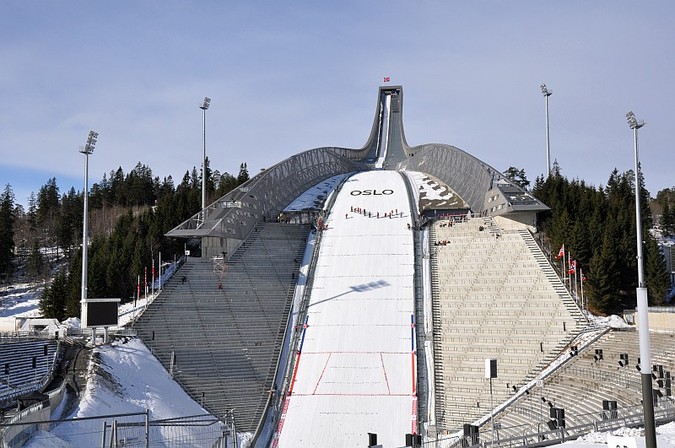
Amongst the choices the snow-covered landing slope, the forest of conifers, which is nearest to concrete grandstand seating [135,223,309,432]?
the snow-covered landing slope

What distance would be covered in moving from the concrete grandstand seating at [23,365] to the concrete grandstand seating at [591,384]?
54.7 feet

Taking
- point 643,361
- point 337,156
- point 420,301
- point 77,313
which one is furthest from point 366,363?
point 337,156

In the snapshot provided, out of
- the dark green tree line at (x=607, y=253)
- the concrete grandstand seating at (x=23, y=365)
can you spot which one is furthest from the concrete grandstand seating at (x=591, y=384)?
the concrete grandstand seating at (x=23, y=365)

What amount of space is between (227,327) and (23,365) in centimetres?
1042

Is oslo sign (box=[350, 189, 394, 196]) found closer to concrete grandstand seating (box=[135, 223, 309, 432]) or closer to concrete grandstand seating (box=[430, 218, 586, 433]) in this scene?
concrete grandstand seating (box=[430, 218, 586, 433])

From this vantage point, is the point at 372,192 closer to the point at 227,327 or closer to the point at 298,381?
the point at 227,327

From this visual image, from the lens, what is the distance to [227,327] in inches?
1341

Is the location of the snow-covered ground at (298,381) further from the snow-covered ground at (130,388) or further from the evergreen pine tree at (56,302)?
the evergreen pine tree at (56,302)

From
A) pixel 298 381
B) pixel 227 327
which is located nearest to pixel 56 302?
pixel 227 327

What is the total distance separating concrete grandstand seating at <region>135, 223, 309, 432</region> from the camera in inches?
1166

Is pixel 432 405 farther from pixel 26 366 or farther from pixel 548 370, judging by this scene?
pixel 26 366

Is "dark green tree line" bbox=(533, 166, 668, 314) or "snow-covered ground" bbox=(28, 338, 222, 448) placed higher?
"dark green tree line" bbox=(533, 166, 668, 314)

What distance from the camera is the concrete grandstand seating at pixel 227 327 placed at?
29.6m

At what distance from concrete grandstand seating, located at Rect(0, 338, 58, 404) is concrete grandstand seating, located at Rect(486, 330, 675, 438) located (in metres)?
16.7
